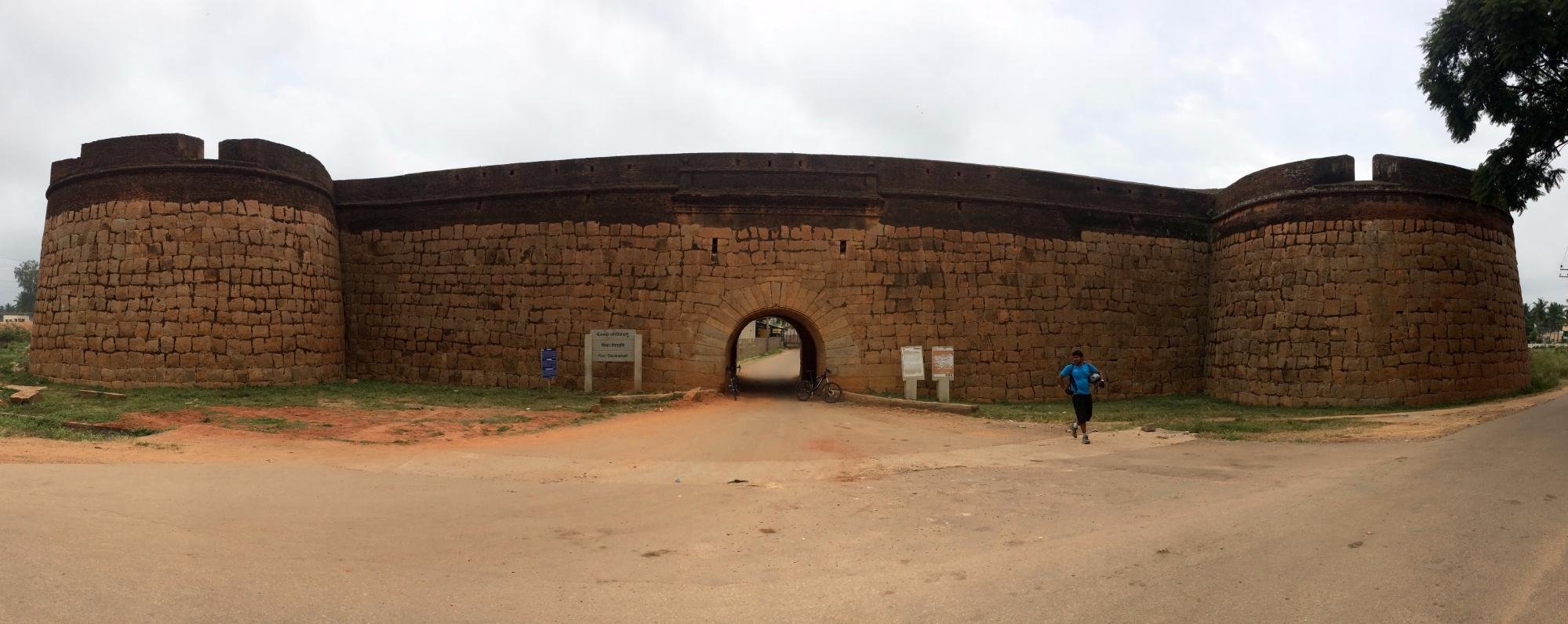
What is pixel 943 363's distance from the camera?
14.7 m

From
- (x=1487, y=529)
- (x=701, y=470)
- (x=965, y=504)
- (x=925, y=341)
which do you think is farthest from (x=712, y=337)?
(x=1487, y=529)

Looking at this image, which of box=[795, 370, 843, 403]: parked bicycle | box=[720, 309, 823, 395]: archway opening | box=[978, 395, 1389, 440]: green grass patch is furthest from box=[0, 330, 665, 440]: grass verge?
box=[978, 395, 1389, 440]: green grass patch

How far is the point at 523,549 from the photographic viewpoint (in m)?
4.51

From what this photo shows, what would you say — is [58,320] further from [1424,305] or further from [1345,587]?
A: [1424,305]

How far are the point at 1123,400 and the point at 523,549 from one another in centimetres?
1449

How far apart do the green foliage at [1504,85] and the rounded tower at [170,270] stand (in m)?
21.2

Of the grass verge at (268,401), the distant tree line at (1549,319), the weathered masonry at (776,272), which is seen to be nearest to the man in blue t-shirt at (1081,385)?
the weathered masonry at (776,272)

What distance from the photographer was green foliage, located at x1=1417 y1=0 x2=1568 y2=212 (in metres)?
11.5

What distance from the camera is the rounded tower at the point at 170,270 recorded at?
546 inches

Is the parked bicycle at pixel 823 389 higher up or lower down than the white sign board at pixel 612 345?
lower down

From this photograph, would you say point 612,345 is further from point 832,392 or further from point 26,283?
point 26,283

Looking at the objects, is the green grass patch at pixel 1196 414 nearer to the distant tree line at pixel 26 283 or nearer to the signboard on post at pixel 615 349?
the signboard on post at pixel 615 349

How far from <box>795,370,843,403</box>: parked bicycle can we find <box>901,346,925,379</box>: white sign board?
135 cm

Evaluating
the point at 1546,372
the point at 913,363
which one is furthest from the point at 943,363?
the point at 1546,372
